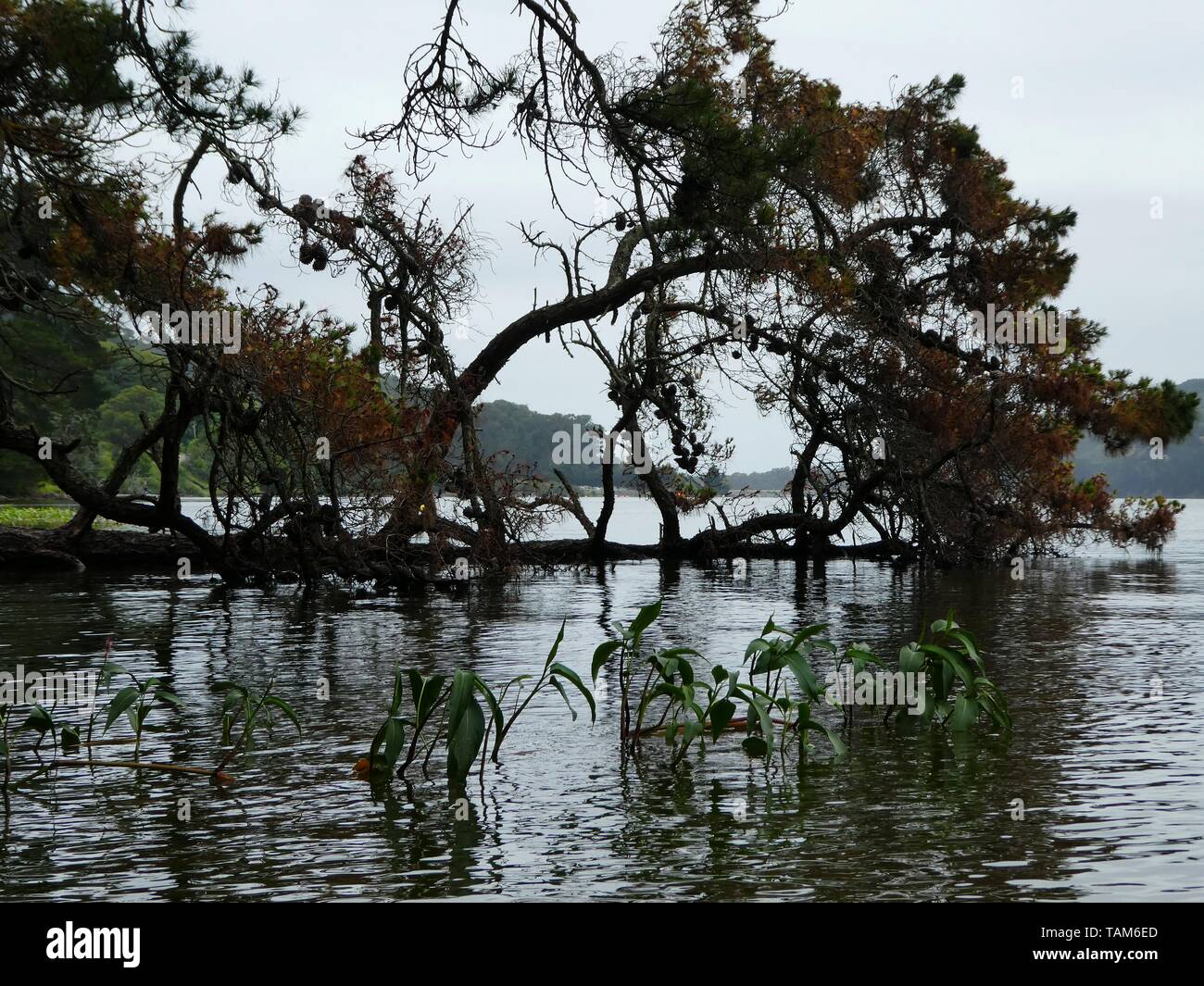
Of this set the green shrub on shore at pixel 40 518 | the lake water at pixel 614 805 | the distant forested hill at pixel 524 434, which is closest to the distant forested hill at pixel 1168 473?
the distant forested hill at pixel 524 434

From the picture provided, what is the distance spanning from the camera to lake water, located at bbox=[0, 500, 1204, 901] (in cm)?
601

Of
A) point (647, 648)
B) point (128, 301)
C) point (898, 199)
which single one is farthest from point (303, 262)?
point (898, 199)

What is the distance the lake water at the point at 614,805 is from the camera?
601cm

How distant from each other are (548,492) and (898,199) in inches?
308

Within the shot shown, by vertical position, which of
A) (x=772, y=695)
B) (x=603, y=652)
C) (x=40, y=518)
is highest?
(x=40, y=518)

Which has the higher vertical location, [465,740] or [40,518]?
[40,518]

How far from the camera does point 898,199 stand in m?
24.1

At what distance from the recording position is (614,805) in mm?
7453

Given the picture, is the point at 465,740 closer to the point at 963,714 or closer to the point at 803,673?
the point at 803,673

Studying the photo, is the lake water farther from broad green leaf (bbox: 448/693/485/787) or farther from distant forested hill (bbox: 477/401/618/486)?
distant forested hill (bbox: 477/401/618/486)

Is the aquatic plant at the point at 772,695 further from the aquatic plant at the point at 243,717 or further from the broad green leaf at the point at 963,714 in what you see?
the aquatic plant at the point at 243,717

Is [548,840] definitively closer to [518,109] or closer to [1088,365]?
[518,109]

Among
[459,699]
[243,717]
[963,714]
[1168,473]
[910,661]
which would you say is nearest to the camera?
[459,699]

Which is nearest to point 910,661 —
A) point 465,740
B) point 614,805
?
point 614,805
